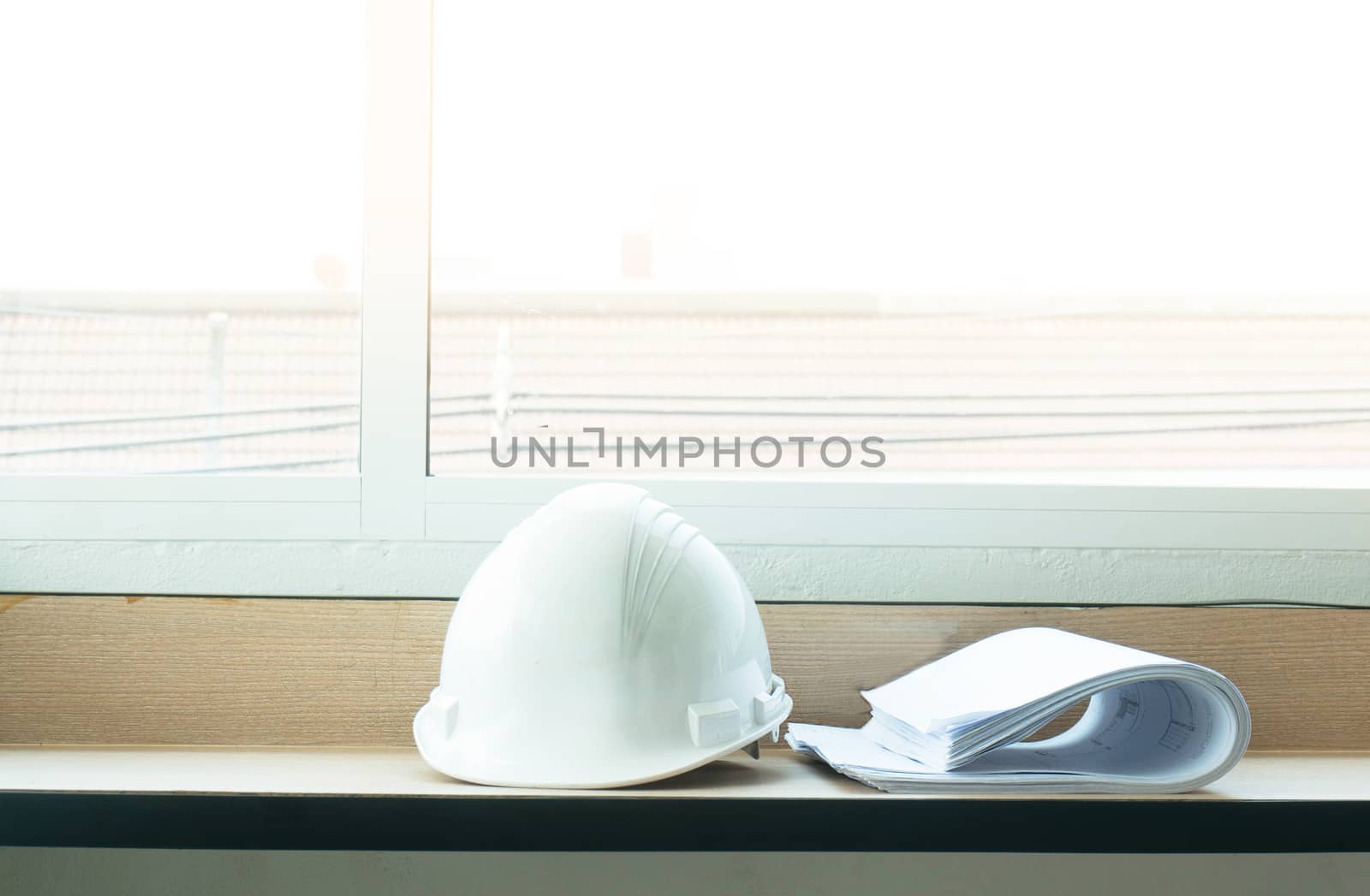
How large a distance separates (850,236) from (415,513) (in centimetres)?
61

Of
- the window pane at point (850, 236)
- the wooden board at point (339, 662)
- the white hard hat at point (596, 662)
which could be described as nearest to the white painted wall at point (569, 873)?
the wooden board at point (339, 662)

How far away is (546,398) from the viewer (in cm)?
122

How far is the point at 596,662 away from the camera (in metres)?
0.78

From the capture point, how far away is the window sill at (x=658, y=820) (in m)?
0.75

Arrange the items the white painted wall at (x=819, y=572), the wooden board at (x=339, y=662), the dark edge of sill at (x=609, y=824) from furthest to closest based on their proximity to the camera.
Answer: the white painted wall at (x=819, y=572), the wooden board at (x=339, y=662), the dark edge of sill at (x=609, y=824)

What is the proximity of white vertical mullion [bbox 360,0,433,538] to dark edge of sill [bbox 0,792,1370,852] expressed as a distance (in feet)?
1.60

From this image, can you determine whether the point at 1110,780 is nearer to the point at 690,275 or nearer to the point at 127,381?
the point at 690,275

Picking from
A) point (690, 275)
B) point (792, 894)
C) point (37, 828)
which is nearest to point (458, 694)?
point (37, 828)

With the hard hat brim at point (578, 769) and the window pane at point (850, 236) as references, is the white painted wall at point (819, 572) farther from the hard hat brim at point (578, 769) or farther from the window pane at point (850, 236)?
the hard hat brim at point (578, 769)

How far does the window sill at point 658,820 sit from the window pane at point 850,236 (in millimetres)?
503

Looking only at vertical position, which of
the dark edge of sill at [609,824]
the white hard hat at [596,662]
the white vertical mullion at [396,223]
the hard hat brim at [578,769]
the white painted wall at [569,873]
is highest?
the white vertical mullion at [396,223]

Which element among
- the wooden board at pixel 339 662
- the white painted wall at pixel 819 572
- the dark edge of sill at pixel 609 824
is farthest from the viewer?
the white painted wall at pixel 819 572

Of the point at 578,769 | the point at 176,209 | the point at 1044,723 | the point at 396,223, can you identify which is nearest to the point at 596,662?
the point at 578,769

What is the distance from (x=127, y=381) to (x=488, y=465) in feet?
1.44
